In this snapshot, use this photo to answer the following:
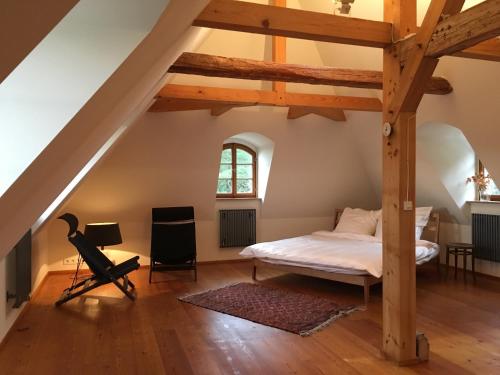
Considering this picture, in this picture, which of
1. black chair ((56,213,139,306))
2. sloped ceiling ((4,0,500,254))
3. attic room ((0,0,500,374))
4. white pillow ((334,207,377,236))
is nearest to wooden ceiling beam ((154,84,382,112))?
attic room ((0,0,500,374))

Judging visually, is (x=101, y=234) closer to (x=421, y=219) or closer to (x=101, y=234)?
(x=101, y=234)

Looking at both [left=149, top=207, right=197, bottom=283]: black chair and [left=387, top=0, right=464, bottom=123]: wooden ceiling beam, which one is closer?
[left=387, top=0, right=464, bottom=123]: wooden ceiling beam

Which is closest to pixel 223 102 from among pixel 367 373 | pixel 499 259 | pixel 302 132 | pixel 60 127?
pixel 302 132

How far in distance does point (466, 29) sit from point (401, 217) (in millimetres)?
1293

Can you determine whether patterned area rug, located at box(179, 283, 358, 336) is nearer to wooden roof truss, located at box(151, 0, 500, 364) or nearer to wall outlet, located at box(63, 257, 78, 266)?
wooden roof truss, located at box(151, 0, 500, 364)

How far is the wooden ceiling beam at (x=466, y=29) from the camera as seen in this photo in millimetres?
2164

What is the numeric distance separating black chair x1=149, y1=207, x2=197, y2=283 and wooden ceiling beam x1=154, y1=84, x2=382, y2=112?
1583 mm

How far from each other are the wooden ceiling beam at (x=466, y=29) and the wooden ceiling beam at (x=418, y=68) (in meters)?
0.05

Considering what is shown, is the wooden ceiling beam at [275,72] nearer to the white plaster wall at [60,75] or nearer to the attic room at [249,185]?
the attic room at [249,185]

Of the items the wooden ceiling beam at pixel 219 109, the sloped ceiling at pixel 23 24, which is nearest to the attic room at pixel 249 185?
the sloped ceiling at pixel 23 24

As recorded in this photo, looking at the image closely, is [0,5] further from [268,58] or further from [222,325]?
[268,58]

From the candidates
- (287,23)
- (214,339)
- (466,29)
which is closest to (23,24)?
(287,23)

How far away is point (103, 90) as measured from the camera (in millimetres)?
1416

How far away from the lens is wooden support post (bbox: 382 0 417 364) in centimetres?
296
